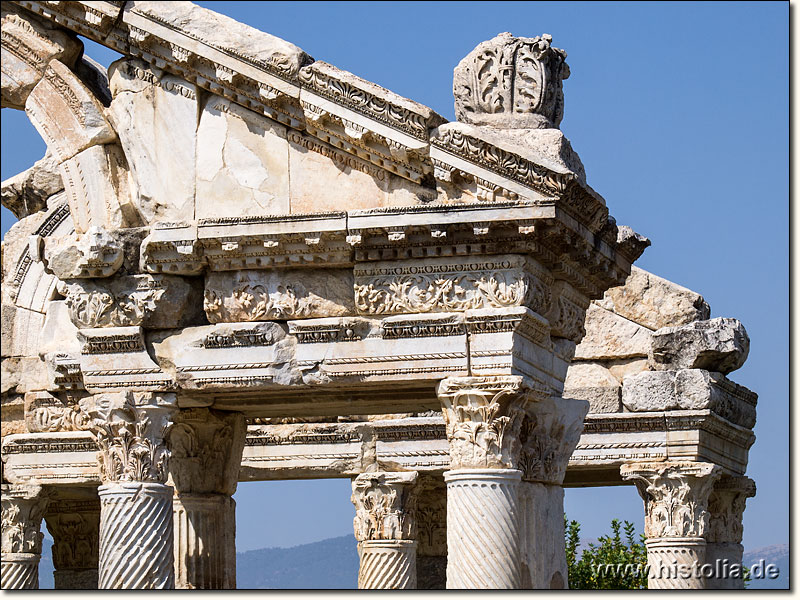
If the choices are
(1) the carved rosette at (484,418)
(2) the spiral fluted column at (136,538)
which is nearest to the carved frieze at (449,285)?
(1) the carved rosette at (484,418)

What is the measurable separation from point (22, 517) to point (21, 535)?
298 millimetres

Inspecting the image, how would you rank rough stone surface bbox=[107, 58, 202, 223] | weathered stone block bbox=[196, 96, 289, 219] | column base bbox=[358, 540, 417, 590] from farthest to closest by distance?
column base bbox=[358, 540, 417, 590]
rough stone surface bbox=[107, 58, 202, 223]
weathered stone block bbox=[196, 96, 289, 219]

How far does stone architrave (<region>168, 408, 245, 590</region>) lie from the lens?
14.0m

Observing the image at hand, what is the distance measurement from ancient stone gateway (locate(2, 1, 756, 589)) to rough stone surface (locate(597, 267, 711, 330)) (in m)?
4.12

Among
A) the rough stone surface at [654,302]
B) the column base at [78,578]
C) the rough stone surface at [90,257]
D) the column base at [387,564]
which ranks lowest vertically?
the column base at [78,578]

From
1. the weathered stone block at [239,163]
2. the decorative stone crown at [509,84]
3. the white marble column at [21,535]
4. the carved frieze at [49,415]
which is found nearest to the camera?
the decorative stone crown at [509,84]

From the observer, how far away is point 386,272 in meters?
12.6

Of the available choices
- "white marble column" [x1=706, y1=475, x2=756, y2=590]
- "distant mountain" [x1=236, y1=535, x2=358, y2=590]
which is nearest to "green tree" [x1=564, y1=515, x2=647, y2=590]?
"white marble column" [x1=706, y1=475, x2=756, y2=590]

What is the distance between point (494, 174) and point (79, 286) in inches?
139

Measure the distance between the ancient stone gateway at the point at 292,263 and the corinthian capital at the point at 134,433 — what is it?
0.02 m

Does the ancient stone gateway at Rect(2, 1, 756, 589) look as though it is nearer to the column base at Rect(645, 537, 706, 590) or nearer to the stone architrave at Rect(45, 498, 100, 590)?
the column base at Rect(645, 537, 706, 590)

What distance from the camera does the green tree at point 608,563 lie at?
2346 centimetres

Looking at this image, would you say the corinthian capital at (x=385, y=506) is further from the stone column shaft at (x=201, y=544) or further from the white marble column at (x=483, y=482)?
the white marble column at (x=483, y=482)

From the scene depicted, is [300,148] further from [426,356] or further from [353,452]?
[353,452]
